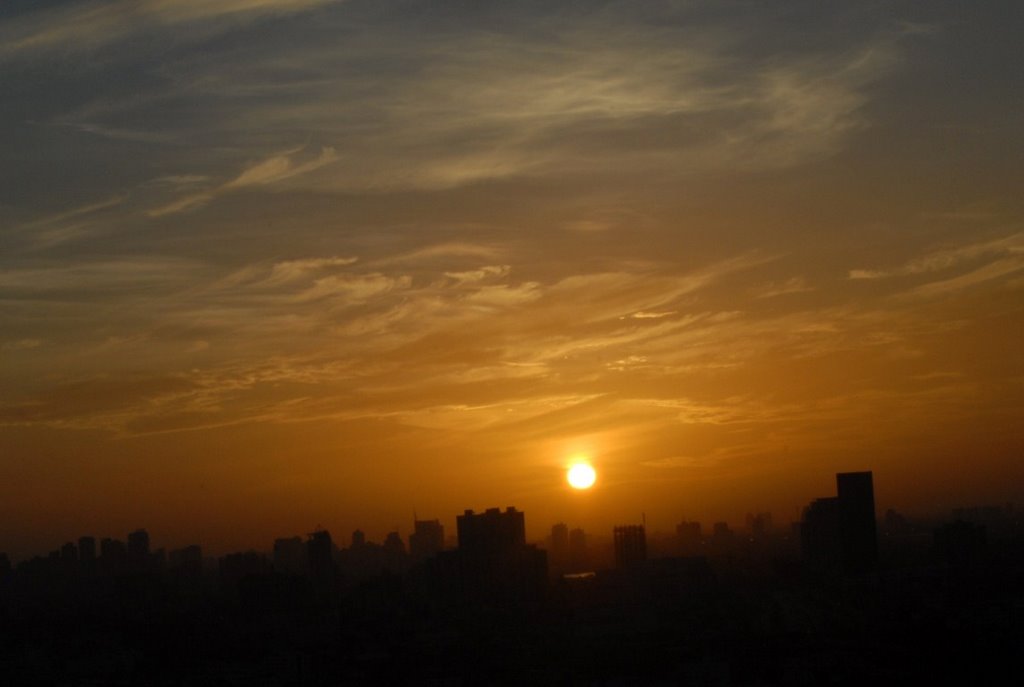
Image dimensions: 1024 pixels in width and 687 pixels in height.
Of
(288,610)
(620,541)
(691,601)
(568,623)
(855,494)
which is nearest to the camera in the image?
(568,623)

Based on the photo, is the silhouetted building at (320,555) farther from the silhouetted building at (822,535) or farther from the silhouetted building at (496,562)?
the silhouetted building at (822,535)

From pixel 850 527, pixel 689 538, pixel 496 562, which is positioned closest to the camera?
pixel 496 562

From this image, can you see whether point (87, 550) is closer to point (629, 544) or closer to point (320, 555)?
point (320, 555)

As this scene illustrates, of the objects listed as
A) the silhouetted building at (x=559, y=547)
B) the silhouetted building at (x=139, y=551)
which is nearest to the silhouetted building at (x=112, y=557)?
the silhouetted building at (x=139, y=551)

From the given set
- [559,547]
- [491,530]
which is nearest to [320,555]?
[491,530]

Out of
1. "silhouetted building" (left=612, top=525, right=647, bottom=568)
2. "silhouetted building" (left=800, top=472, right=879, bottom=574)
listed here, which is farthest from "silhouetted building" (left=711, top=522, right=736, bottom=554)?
"silhouetted building" (left=800, top=472, right=879, bottom=574)

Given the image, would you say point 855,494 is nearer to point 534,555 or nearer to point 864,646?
point 534,555

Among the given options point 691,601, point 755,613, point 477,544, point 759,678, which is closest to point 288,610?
point 477,544
